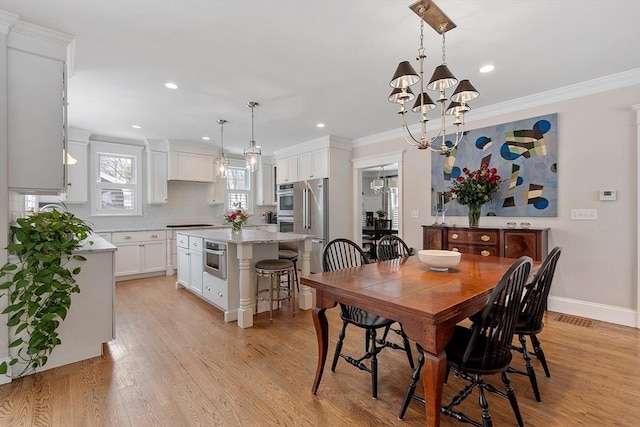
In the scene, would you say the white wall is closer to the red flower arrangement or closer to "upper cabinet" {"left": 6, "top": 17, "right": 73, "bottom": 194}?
the red flower arrangement

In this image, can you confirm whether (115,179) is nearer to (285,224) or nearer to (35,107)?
(285,224)

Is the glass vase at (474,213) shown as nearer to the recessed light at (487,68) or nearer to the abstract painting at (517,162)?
the abstract painting at (517,162)

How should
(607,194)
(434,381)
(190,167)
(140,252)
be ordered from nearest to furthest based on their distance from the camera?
1. (434,381)
2. (607,194)
3. (140,252)
4. (190,167)

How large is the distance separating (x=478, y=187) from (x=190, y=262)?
3.87 meters

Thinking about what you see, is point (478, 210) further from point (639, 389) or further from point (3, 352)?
point (3, 352)

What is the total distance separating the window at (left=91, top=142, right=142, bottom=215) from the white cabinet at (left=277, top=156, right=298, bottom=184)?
2.66m

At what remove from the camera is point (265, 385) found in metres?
2.08

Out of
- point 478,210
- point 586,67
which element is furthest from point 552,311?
point 586,67

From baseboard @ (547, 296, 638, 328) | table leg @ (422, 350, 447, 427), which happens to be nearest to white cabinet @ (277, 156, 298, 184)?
baseboard @ (547, 296, 638, 328)

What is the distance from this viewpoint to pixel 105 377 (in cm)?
219

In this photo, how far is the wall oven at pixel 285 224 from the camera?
6.03 metres

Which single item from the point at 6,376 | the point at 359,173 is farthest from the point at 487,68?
Result: the point at 6,376

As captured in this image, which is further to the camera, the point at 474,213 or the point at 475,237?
the point at 474,213

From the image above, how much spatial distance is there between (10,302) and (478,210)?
4471 mm
